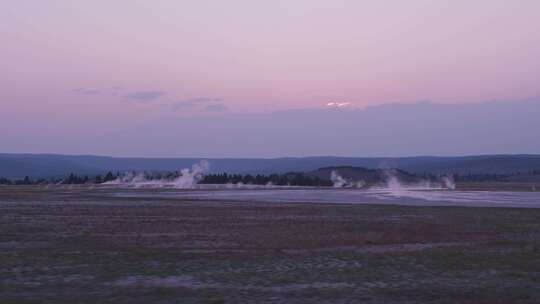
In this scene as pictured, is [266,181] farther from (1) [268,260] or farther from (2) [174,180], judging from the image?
(1) [268,260]

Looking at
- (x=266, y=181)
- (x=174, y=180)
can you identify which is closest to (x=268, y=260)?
(x=266, y=181)

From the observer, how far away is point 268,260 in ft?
69.4

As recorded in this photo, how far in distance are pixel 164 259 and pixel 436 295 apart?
8.36m

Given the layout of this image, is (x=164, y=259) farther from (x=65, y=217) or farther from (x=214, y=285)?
(x=65, y=217)

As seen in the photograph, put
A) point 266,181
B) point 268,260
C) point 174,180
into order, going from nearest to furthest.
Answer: point 268,260, point 266,181, point 174,180

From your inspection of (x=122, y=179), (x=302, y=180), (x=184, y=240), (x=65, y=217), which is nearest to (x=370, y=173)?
(x=302, y=180)

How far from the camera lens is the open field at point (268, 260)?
1589cm

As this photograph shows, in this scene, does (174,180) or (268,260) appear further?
(174,180)

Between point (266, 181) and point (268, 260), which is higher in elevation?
point (266, 181)

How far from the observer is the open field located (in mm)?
15891

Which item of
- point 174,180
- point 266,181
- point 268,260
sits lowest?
point 268,260

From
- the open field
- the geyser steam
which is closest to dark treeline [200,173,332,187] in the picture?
the geyser steam

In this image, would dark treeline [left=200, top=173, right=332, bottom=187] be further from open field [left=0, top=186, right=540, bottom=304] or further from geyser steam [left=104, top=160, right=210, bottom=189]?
open field [left=0, top=186, right=540, bottom=304]

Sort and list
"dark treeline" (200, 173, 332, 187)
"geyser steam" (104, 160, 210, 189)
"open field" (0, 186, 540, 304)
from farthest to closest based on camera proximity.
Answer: "dark treeline" (200, 173, 332, 187) → "geyser steam" (104, 160, 210, 189) → "open field" (0, 186, 540, 304)
